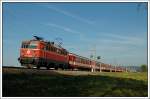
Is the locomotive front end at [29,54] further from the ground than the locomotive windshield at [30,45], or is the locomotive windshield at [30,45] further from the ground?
the locomotive windshield at [30,45]

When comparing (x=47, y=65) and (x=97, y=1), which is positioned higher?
(x=97, y=1)

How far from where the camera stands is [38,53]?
1956 cm

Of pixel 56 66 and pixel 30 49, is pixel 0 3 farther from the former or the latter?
pixel 56 66

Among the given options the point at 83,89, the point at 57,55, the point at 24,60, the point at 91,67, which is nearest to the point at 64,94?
the point at 83,89

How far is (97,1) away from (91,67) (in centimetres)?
2828

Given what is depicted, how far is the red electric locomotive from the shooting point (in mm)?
19344

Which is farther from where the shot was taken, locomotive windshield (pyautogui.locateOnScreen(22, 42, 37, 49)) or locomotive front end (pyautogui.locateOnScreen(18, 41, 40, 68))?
locomotive windshield (pyautogui.locateOnScreen(22, 42, 37, 49))

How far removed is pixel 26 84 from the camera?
10.3 meters

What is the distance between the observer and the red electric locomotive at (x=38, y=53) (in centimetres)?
1934

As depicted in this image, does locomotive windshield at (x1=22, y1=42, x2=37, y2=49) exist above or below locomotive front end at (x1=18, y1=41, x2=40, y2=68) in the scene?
above

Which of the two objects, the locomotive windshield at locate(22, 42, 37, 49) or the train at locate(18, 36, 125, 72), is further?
the locomotive windshield at locate(22, 42, 37, 49)

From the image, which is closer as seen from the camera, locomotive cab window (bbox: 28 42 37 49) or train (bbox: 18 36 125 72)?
train (bbox: 18 36 125 72)

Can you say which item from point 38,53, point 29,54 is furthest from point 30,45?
point 38,53

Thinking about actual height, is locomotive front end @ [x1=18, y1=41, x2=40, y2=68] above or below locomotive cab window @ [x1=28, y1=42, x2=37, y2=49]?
below
